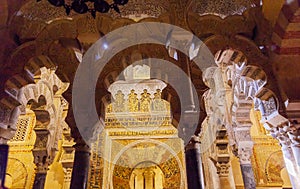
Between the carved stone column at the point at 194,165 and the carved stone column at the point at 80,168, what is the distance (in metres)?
1.53

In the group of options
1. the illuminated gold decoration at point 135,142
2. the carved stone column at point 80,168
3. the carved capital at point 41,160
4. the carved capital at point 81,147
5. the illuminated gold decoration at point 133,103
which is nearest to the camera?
the carved stone column at point 80,168

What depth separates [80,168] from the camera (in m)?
3.81

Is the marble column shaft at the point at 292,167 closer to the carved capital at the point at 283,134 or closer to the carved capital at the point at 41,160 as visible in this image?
the carved capital at the point at 283,134

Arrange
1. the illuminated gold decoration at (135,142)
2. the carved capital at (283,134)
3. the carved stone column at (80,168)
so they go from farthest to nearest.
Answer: the illuminated gold decoration at (135,142) < the carved stone column at (80,168) < the carved capital at (283,134)

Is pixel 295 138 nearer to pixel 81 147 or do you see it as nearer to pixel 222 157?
pixel 222 157

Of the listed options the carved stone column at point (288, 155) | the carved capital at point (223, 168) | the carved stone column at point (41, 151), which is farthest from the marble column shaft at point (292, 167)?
the carved stone column at point (41, 151)

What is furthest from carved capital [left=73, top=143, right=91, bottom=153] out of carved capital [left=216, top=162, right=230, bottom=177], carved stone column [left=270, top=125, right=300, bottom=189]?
carved capital [left=216, top=162, right=230, bottom=177]

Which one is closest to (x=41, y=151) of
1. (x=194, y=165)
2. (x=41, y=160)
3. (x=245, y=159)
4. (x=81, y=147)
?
(x=41, y=160)

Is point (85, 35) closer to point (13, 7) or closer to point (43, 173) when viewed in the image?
point (13, 7)

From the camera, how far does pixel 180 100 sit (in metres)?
3.94

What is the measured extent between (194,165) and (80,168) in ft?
5.57

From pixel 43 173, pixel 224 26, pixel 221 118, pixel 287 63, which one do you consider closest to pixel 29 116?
pixel 43 173

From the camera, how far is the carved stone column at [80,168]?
3.68 meters

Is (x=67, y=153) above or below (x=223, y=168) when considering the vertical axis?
above
